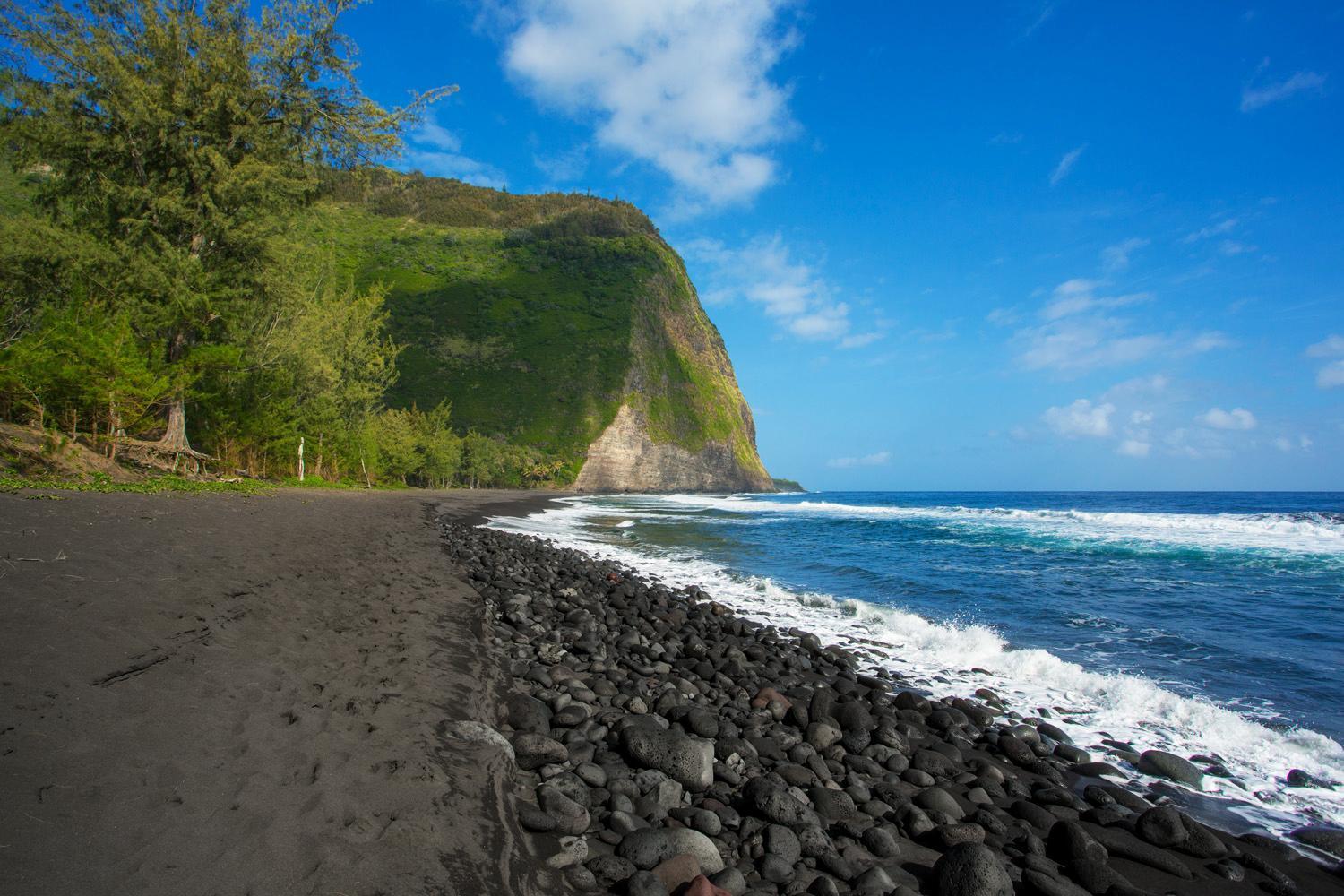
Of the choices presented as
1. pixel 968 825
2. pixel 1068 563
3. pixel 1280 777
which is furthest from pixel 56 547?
pixel 1068 563

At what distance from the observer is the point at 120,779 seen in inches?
110

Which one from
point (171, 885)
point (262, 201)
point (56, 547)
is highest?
point (262, 201)

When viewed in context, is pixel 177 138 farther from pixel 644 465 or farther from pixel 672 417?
A: pixel 672 417

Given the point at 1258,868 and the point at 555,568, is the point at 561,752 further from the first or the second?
the point at 555,568

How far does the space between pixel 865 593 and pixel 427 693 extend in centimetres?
1070

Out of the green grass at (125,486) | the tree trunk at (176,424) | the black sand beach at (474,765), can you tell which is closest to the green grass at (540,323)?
the tree trunk at (176,424)

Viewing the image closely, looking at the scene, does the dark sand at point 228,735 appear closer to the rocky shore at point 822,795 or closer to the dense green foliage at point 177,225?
the rocky shore at point 822,795

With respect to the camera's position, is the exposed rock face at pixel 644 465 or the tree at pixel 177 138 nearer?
the tree at pixel 177 138

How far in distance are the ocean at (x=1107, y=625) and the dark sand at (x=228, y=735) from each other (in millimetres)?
5839

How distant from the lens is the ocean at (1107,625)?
590cm

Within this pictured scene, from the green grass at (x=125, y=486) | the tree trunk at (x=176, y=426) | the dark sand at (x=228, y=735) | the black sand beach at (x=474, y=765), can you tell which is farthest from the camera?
the tree trunk at (x=176, y=426)

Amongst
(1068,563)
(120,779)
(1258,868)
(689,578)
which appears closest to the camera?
(120,779)

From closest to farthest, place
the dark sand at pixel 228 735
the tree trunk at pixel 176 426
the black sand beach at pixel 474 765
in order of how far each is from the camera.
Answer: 1. the dark sand at pixel 228 735
2. the black sand beach at pixel 474 765
3. the tree trunk at pixel 176 426

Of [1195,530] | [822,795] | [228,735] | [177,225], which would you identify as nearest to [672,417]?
[1195,530]
